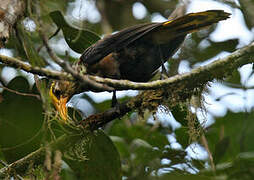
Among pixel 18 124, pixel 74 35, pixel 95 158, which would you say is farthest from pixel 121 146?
pixel 74 35

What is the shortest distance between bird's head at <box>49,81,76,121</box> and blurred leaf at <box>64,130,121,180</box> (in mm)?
463

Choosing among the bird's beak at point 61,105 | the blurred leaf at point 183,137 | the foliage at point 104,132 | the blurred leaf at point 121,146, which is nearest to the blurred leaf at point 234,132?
the foliage at point 104,132

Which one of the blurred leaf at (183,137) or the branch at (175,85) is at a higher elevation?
the branch at (175,85)

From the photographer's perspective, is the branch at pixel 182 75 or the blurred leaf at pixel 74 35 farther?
the blurred leaf at pixel 74 35

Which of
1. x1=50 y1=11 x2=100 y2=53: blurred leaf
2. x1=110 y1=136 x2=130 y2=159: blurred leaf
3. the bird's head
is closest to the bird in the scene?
the bird's head

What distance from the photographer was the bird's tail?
3520mm


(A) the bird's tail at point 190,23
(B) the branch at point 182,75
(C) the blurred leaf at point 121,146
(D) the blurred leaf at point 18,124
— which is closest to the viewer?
(B) the branch at point 182,75

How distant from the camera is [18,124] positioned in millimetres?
3486

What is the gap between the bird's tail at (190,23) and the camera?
3.52 m

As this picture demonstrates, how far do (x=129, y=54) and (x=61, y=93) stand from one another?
2.70ft

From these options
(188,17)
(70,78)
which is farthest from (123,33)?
(70,78)

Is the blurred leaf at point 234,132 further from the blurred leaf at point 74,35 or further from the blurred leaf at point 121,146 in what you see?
the blurred leaf at point 74,35

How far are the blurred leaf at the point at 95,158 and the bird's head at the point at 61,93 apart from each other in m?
0.46

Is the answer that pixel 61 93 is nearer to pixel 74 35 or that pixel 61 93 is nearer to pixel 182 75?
pixel 74 35
